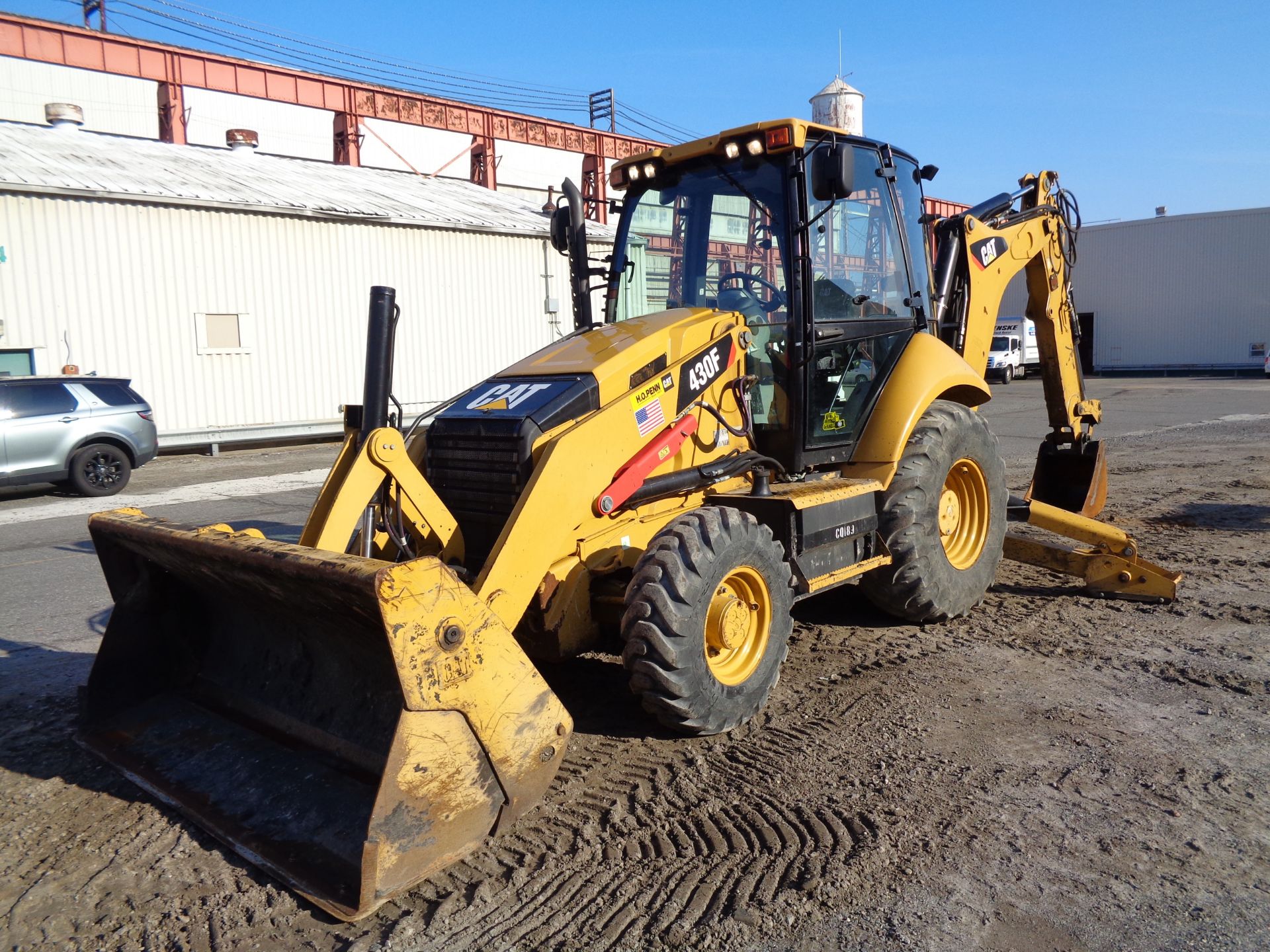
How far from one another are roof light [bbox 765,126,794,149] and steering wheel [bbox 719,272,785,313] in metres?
0.70

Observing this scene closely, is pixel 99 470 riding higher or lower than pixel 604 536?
lower

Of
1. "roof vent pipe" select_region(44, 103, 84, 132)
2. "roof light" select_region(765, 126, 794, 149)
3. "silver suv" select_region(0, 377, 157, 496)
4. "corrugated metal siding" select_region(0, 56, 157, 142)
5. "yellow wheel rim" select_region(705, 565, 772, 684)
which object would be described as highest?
"corrugated metal siding" select_region(0, 56, 157, 142)

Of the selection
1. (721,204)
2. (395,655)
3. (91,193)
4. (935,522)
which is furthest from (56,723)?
(91,193)

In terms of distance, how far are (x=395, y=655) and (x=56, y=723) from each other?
2.60 m

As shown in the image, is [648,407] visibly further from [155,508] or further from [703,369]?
[155,508]

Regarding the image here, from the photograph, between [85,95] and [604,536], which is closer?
[604,536]

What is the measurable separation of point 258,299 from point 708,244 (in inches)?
576

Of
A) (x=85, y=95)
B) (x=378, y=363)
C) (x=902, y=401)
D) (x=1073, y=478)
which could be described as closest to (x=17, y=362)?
(x=85, y=95)

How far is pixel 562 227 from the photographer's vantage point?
6.14 meters

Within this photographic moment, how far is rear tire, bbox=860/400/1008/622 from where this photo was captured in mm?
5695

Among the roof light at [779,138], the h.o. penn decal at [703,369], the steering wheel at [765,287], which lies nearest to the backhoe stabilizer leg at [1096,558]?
the steering wheel at [765,287]

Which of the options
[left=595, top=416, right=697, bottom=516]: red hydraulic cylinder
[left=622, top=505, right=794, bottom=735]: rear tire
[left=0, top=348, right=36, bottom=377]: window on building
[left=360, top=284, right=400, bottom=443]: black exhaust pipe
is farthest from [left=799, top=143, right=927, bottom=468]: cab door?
[left=0, top=348, right=36, bottom=377]: window on building

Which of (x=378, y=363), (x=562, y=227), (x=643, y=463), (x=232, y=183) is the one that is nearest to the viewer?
(x=378, y=363)

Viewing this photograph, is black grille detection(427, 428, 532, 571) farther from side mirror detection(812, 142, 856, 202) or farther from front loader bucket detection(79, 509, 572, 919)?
side mirror detection(812, 142, 856, 202)
